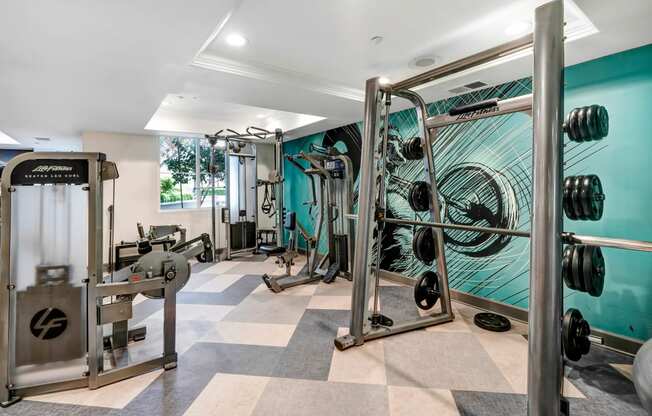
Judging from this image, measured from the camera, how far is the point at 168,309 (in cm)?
225

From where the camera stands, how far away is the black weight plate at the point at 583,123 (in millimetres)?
1634

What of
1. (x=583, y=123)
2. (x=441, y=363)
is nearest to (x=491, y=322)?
(x=441, y=363)

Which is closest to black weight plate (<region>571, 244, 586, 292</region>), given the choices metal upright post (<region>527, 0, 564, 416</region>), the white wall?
metal upright post (<region>527, 0, 564, 416</region>)

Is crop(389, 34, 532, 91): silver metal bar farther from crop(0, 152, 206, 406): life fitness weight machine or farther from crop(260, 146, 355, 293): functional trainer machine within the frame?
crop(0, 152, 206, 406): life fitness weight machine

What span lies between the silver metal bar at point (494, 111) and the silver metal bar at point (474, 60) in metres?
0.35

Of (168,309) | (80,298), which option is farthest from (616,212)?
(80,298)

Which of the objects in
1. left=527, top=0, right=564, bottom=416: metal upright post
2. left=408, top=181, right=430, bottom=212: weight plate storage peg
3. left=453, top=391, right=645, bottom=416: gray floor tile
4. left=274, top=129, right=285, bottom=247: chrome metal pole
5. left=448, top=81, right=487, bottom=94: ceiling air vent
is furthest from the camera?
left=274, top=129, right=285, bottom=247: chrome metal pole

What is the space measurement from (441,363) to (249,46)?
3047 mm

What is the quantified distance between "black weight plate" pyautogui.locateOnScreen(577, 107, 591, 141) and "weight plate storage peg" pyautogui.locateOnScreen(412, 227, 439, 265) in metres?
1.49

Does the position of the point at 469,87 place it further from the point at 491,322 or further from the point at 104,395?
the point at 104,395

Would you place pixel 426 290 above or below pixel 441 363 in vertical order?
above

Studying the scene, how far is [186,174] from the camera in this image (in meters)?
6.54

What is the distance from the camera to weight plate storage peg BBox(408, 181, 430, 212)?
2.93m

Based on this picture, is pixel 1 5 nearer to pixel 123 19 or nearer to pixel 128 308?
pixel 123 19
